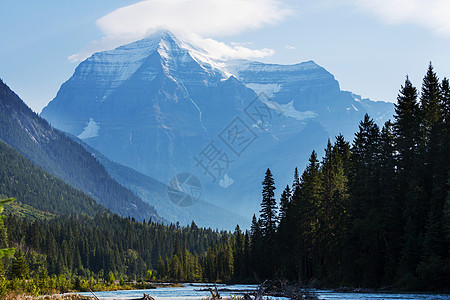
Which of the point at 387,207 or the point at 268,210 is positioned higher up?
the point at 268,210

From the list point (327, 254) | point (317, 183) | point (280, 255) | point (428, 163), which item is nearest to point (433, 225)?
point (428, 163)

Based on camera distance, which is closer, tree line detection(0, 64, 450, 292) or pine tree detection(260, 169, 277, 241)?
tree line detection(0, 64, 450, 292)

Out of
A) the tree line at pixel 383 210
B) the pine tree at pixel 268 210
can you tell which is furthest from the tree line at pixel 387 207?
the pine tree at pixel 268 210

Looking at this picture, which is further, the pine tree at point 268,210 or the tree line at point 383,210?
the pine tree at point 268,210

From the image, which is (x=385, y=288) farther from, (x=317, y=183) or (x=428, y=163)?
(x=317, y=183)

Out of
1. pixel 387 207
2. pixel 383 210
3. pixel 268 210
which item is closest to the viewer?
pixel 387 207

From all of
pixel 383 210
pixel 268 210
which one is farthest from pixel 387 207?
pixel 268 210

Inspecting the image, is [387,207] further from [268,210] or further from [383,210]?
[268,210]

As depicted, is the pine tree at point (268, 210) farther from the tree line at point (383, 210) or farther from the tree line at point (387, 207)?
the tree line at point (387, 207)

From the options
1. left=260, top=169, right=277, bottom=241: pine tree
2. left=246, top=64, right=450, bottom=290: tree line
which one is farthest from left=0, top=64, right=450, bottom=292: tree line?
left=260, top=169, right=277, bottom=241: pine tree

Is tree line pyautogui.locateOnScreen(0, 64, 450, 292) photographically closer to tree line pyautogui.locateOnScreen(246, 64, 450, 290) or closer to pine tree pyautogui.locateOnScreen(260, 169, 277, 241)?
tree line pyautogui.locateOnScreen(246, 64, 450, 290)

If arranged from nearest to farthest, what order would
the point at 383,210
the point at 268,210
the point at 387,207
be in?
the point at 387,207
the point at 383,210
the point at 268,210

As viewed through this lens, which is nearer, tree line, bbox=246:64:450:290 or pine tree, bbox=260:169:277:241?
tree line, bbox=246:64:450:290

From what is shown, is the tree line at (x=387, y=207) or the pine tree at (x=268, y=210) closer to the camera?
the tree line at (x=387, y=207)
